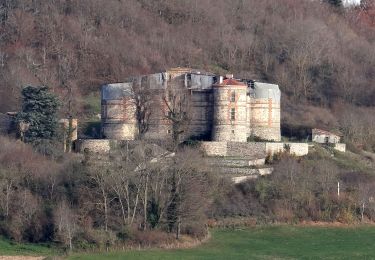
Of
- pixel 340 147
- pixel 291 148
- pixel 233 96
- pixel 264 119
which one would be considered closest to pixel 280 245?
pixel 291 148

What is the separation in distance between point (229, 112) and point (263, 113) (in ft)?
11.4

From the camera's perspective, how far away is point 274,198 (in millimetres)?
51688

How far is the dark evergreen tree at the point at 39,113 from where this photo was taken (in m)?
56.3

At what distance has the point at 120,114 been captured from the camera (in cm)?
6022

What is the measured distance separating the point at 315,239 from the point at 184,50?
131 feet

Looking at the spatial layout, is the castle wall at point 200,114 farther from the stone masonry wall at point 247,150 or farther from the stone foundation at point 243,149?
the stone masonry wall at point 247,150

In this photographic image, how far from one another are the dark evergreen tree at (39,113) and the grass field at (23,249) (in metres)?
12.6

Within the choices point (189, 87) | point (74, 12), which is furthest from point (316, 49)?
point (189, 87)

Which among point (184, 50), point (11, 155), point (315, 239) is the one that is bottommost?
point (315, 239)

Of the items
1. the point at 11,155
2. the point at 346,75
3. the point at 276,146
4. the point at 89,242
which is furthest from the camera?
the point at 346,75

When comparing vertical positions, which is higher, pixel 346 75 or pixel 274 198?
pixel 346 75

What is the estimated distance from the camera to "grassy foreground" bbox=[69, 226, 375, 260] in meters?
41.7

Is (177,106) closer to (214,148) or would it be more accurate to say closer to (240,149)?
(214,148)

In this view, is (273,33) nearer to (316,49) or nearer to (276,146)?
(316,49)
